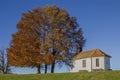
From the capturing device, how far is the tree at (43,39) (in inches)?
2456

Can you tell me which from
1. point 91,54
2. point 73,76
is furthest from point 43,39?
point 73,76

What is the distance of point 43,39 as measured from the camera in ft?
210

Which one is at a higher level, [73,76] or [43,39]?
[43,39]

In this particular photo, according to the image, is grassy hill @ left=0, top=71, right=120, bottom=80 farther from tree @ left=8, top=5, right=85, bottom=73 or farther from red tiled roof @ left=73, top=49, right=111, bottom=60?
red tiled roof @ left=73, top=49, right=111, bottom=60

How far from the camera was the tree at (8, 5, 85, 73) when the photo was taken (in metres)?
62.4

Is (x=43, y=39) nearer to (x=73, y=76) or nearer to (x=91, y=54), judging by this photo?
(x=91, y=54)

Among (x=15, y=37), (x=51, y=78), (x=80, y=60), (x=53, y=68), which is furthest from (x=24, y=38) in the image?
(x=51, y=78)

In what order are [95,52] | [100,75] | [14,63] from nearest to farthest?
[100,75], [14,63], [95,52]

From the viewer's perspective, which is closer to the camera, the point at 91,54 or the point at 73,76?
the point at 73,76

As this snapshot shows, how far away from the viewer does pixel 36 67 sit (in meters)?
63.8

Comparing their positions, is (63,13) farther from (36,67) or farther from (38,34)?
(36,67)

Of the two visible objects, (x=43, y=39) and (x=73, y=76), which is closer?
(x=73, y=76)

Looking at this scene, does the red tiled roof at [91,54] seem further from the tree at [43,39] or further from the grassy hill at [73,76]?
the grassy hill at [73,76]

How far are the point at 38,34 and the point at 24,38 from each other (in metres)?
2.61
